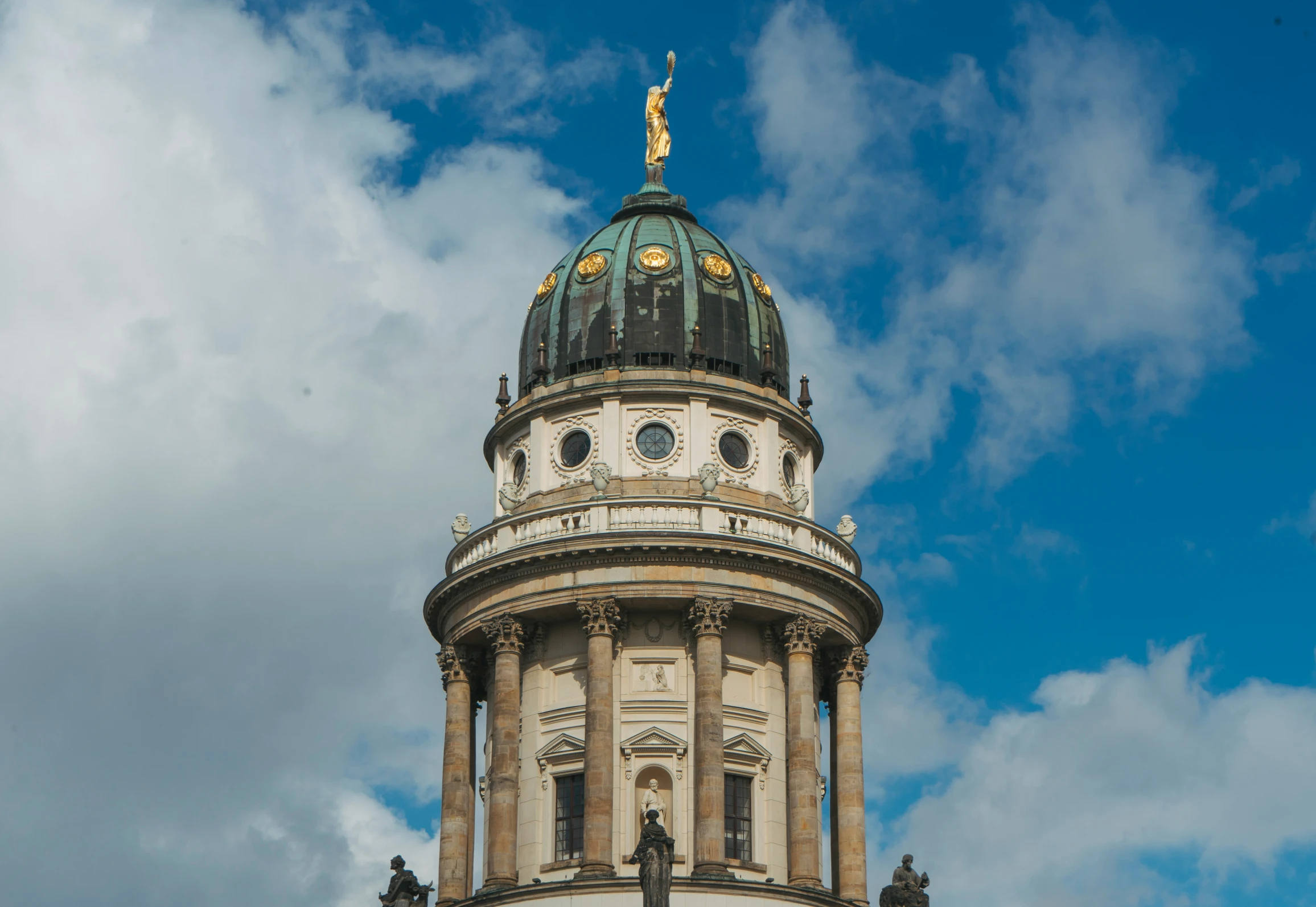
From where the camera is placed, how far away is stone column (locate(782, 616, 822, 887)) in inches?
2785

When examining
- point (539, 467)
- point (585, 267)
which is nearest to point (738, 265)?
point (585, 267)

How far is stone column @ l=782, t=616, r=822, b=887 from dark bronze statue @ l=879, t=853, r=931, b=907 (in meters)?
2.75

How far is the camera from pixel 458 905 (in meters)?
70.6

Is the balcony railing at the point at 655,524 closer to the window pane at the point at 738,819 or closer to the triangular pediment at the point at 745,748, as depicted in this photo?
the triangular pediment at the point at 745,748

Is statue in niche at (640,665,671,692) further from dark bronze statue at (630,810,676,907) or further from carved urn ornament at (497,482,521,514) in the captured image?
carved urn ornament at (497,482,521,514)

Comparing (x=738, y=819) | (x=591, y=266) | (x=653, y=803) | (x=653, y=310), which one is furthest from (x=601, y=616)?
(x=591, y=266)

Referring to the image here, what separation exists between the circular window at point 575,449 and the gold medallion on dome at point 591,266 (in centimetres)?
A: 663

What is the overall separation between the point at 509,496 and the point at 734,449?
841 cm

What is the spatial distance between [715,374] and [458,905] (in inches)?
836

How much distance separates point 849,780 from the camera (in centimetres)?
7438

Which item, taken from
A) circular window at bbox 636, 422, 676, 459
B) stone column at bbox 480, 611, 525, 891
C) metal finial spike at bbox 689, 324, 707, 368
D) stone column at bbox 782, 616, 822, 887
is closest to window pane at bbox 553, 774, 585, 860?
stone column at bbox 480, 611, 525, 891

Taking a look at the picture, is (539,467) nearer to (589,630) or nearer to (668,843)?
(589,630)

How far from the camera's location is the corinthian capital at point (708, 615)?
235 feet

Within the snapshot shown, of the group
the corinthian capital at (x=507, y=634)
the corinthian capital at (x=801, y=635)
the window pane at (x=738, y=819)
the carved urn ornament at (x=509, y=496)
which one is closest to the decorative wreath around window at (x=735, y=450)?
the corinthian capital at (x=801, y=635)
